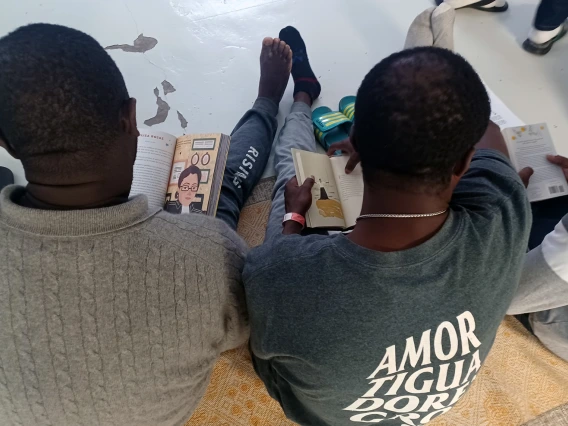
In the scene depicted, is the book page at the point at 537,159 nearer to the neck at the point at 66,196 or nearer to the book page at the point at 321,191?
the book page at the point at 321,191

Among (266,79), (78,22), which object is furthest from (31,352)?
(78,22)

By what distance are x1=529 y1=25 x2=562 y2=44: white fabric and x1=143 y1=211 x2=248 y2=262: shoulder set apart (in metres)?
1.25

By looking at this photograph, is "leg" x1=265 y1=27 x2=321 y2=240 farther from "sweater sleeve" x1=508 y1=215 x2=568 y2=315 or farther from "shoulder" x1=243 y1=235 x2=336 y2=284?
"sweater sleeve" x1=508 y1=215 x2=568 y2=315

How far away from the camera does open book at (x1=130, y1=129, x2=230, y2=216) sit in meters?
0.96

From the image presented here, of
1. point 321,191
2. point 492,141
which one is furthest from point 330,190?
point 492,141

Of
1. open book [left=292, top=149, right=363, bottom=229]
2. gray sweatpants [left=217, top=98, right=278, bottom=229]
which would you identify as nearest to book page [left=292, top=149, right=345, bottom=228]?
open book [left=292, top=149, right=363, bottom=229]

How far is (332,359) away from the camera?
1.88 ft

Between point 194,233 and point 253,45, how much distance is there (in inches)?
36.8

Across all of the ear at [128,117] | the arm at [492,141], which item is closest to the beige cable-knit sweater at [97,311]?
the ear at [128,117]

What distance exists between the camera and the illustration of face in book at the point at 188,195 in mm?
951

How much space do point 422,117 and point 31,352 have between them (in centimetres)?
57

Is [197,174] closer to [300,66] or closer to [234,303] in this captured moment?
[234,303]

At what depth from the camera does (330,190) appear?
0.98 metres

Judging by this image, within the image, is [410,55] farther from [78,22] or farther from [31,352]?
[78,22]
